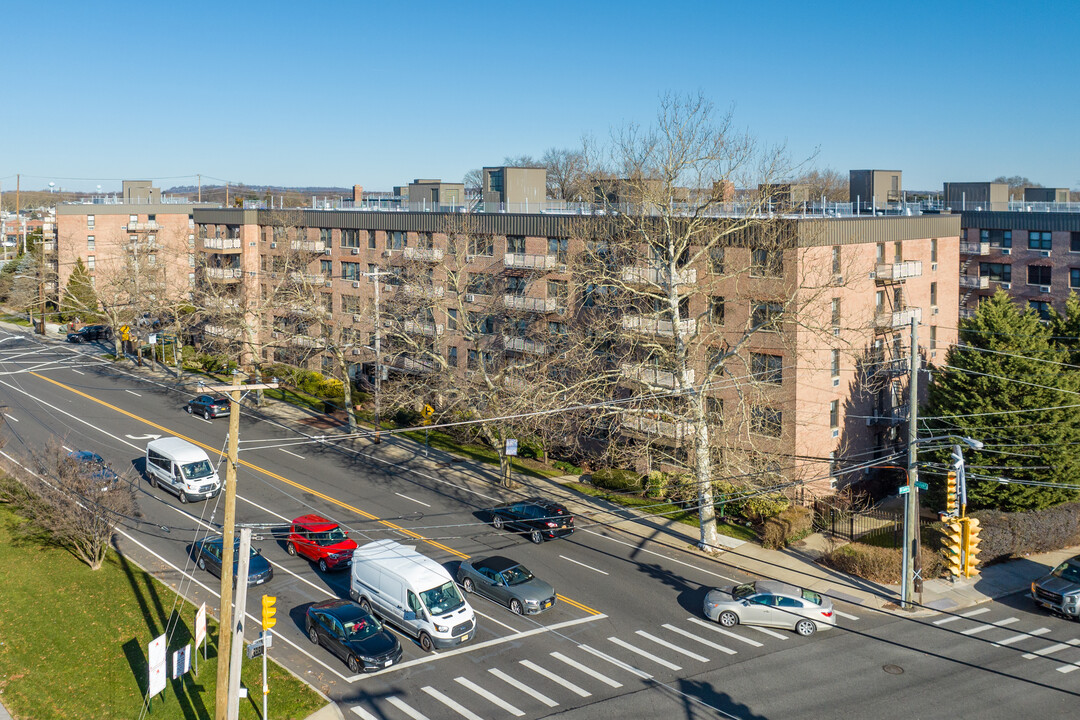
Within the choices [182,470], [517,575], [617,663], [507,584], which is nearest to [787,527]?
[517,575]

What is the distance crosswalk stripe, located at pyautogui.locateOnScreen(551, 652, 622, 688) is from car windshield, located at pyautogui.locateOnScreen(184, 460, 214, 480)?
781 inches

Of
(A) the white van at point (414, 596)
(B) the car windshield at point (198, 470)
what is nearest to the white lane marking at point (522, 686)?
(A) the white van at point (414, 596)

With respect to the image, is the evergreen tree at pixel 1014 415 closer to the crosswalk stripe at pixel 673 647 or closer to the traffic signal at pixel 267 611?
the crosswalk stripe at pixel 673 647

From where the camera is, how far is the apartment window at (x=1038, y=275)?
56.8m

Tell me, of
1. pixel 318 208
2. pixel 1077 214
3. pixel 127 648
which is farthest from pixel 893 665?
pixel 318 208

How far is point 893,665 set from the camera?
25.5 m

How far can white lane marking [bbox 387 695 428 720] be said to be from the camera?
2244 centimetres

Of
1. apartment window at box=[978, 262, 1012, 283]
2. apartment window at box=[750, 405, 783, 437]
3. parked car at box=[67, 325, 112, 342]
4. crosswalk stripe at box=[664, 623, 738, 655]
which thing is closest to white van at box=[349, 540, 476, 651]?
crosswalk stripe at box=[664, 623, 738, 655]

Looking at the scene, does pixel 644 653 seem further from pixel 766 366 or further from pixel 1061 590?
pixel 766 366

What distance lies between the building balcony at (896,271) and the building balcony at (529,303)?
613 inches

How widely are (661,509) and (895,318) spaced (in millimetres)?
14195

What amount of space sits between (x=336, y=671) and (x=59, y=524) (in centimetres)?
1357

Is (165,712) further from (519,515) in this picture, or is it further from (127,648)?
(519,515)

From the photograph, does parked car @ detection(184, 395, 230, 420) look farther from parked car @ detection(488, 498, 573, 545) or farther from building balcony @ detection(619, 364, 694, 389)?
building balcony @ detection(619, 364, 694, 389)
